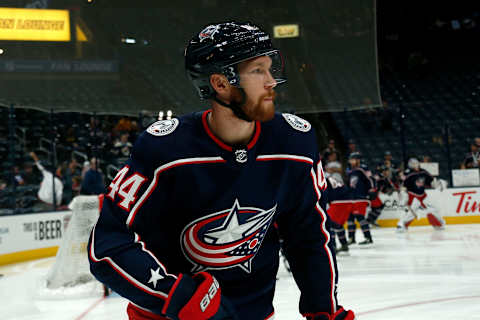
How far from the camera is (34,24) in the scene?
11555 millimetres

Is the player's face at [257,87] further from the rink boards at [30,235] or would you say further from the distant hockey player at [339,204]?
the distant hockey player at [339,204]

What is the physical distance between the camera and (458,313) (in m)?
4.54

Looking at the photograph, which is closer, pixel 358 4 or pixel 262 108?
pixel 262 108

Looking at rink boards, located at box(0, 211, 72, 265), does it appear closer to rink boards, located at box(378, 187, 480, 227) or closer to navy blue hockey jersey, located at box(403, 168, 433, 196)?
navy blue hockey jersey, located at box(403, 168, 433, 196)

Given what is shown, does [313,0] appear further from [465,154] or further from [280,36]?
[465,154]

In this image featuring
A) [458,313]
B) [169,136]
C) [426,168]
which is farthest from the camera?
[426,168]

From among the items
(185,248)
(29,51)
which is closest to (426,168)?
(29,51)

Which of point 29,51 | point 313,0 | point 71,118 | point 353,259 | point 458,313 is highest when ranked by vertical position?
point 313,0

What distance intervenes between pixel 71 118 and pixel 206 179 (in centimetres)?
1112

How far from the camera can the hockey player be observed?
1.38 metres

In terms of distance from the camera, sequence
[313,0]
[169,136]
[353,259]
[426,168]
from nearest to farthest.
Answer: [169,136]
[353,259]
[426,168]
[313,0]

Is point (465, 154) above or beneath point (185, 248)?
beneath

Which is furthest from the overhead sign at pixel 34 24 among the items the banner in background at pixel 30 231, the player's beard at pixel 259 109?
the player's beard at pixel 259 109

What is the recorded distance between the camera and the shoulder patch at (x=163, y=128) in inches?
58.0
